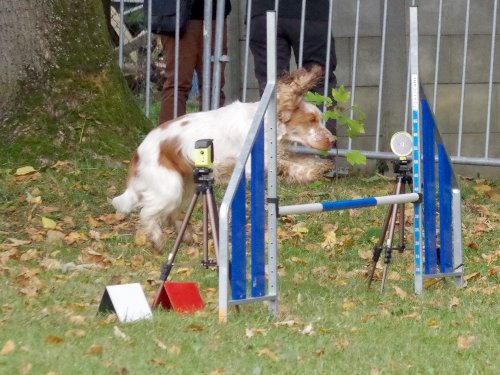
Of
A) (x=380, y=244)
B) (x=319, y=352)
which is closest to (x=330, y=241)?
(x=380, y=244)

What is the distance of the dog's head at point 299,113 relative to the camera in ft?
25.0

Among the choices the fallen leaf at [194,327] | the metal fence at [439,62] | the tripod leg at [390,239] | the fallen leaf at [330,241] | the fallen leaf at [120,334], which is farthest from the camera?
the metal fence at [439,62]

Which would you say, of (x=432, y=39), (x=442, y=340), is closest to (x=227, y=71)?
(x=432, y=39)

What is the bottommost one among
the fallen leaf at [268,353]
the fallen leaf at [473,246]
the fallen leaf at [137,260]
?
the fallen leaf at [473,246]

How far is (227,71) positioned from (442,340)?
20.6ft

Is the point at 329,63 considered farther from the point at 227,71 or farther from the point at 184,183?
the point at 184,183

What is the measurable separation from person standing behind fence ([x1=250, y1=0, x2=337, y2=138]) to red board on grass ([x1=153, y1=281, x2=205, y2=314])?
450 cm

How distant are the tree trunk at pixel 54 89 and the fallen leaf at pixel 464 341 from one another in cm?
495

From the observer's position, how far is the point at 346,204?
250 inches

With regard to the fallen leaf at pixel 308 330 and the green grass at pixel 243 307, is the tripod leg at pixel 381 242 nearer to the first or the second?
the green grass at pixel 243 307

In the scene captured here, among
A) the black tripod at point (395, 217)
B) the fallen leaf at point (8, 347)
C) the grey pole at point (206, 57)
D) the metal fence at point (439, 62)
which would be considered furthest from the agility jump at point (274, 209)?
the metal fence at point (439, 62)

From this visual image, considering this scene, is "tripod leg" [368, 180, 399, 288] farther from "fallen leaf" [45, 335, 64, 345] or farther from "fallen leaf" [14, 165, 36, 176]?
"fallen leaf" [14, 165, 36, 176]

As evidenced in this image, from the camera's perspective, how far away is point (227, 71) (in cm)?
1155

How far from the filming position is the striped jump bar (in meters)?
6.11
